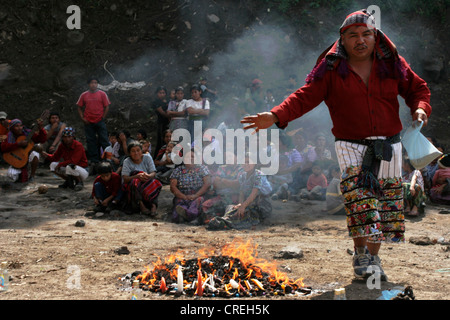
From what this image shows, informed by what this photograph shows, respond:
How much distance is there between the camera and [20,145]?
9594 mm

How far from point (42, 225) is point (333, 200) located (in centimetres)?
430

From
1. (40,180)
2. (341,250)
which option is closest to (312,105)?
(341,250)

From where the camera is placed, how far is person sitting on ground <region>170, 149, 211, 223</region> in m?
7.25

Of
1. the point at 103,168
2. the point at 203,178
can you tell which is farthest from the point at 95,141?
the point at 203,178

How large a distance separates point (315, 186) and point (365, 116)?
15.8 ft

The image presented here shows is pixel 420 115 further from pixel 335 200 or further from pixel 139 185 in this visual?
pixel 139 185

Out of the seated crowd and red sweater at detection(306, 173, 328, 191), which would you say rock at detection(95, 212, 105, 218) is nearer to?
the seated crowd

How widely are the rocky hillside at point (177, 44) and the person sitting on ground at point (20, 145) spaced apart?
3.55 meters

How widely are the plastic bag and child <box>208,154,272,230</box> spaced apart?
3286 millimetres

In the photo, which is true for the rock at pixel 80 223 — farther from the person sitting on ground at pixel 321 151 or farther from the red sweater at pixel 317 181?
the person sitting on ground at pixel 321 151

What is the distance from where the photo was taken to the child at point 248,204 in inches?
267

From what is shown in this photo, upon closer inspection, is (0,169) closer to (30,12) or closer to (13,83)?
(13,83)

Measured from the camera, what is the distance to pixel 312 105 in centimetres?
395

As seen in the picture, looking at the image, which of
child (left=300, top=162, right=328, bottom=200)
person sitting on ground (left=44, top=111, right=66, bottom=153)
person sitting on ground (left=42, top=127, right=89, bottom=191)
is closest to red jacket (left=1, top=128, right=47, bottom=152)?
person sitting on ground (left=44, top=111, right=66, bottom=153)
